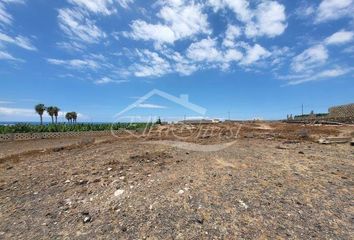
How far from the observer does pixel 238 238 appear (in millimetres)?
4113

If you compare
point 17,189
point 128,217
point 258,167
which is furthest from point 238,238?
point 17,189

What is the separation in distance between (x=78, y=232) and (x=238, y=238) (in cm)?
278

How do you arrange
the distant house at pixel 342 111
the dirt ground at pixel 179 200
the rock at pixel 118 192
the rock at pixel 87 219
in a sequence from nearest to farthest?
the dirt ground at pixel 179 200 → the rock at pixel 87 219 → the rock at pixel 118 192 → the distant house at pixel 342 111

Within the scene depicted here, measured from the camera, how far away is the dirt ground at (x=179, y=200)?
442cm

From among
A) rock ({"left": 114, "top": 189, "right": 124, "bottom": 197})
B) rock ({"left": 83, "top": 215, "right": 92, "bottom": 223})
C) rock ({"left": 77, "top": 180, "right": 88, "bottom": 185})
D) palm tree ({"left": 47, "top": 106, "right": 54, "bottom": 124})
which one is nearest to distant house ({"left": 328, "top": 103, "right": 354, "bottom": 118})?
rock ({"left": 114, "top": 189, "right": 124, "bottom": 197})

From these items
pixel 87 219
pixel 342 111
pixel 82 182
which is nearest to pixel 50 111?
pixel 342 111

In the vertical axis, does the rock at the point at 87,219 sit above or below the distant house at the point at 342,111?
below

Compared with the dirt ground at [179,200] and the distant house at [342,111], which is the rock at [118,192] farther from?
the distant house at [342,111]

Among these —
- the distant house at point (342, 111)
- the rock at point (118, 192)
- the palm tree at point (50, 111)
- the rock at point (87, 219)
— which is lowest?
the rock at point (87, 219)

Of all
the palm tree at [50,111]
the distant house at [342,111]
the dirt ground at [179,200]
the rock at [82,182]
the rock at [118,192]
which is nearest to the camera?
the dirt ground at [179,200]

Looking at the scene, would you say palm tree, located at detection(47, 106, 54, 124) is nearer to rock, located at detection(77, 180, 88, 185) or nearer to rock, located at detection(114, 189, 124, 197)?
rock, located at detection(77, 180, 88, 185)

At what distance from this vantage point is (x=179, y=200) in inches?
218

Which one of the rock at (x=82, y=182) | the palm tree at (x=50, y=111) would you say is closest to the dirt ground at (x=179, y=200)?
the rock at (x=82, y=182)

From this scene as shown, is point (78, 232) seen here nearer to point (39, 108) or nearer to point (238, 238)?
point (238, 238)
